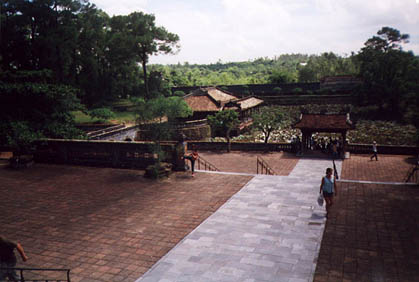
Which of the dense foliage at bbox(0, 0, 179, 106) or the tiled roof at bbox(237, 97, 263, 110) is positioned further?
the tiled roof at bbox(237, 97, 263, 110)

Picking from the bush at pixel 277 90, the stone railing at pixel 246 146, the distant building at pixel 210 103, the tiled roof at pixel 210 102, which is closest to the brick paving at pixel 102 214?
the stone railing at pixel 246 146

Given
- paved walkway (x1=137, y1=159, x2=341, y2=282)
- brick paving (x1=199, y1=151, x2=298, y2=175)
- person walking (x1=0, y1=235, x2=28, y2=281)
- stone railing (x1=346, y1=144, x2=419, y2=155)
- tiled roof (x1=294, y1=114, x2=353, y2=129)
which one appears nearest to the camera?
person walking (x1=0, y1=235, x2=28, y2=281)

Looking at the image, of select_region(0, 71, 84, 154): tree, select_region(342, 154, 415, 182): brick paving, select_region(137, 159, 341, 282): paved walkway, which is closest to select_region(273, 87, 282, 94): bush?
select_region(342, 154, 415, 182): brick paving

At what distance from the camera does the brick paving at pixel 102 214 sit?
9133mm

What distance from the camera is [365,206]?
1266 centimetres

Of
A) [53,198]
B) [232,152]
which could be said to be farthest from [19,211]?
[232,152]

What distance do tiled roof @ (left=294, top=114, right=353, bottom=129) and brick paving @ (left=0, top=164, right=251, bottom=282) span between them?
10672 millimetres

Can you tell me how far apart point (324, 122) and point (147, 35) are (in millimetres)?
31817

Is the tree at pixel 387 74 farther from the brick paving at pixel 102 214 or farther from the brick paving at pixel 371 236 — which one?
the brick paving at pixel 102 214

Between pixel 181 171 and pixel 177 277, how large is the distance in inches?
420

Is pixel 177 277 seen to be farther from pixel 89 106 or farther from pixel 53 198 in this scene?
pixel 89 106

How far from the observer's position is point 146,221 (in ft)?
38.4

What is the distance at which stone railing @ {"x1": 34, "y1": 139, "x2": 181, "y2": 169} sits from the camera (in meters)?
19.1

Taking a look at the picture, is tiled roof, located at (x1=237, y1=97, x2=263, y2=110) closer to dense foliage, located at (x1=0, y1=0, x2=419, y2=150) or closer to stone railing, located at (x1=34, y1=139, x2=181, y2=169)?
dense foliage, located at (x1=0, y1=0, x2=419, y2=150)
